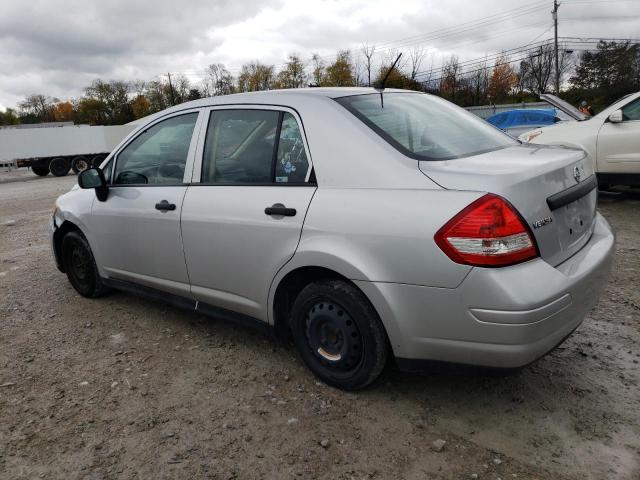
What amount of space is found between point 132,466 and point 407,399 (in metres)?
1.41

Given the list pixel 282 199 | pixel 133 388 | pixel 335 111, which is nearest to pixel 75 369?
pixel 133 388

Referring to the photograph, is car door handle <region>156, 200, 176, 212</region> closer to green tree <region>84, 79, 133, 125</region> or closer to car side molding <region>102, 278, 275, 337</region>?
car side molding <region>102, 278, 275, 337</region>

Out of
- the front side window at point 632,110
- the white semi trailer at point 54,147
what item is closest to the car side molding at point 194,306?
the front side window at point 632,110

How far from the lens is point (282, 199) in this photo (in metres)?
2.82

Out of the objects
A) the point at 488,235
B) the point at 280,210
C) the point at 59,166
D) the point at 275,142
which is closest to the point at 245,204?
the point at 280,210

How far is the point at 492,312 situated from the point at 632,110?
6.36 metres

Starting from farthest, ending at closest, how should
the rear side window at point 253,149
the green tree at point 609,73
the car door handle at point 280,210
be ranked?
the green tree at point 609,73 → the rear side window at point 253,149 → the car door handle at point 280,210

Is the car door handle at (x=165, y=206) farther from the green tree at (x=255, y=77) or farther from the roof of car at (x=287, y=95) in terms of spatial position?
the green tree at (x=255, y=77)

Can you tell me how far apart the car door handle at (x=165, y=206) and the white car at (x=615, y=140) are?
18.0 feet

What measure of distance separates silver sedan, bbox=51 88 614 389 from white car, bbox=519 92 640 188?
4.73 metres

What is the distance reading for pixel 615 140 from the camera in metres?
7.08

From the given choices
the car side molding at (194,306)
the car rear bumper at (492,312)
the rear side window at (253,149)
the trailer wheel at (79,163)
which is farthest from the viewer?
the trailer wheel at (79,163)

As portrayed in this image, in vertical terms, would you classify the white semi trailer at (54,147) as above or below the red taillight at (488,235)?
above

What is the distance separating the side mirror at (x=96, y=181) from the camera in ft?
12.9
